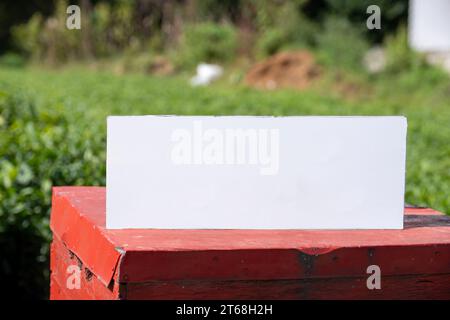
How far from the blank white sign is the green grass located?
1.82m

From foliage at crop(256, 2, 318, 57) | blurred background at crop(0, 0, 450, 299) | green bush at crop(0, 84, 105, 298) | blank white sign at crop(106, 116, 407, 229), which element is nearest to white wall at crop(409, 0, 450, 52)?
blurred background at crop(0, 0, 450, 299)

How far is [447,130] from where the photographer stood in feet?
33.1

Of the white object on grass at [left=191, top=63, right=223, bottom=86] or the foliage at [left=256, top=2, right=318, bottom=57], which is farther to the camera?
the foliage at [left=256, top=2, right=318, bottom=57]

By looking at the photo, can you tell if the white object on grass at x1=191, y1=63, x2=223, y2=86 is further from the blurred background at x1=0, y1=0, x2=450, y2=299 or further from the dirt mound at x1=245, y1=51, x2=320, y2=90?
the dirt mound at x1=245, y1=51, x2=320, y2=90

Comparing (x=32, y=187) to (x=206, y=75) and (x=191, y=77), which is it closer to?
(x=206, y=75)

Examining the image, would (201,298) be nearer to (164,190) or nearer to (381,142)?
(164,190)

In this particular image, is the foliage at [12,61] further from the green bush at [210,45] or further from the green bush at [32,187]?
the green bush at [32,187]

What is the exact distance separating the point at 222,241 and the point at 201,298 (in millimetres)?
145

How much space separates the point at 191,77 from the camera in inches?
873

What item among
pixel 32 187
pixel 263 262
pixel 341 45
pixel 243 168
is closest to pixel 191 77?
pixel 341 45

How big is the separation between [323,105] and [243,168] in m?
11.0

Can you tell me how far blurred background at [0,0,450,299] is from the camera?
4.92 m

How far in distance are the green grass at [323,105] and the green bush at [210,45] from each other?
241 centimetres

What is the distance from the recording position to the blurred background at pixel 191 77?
492 centimetres
